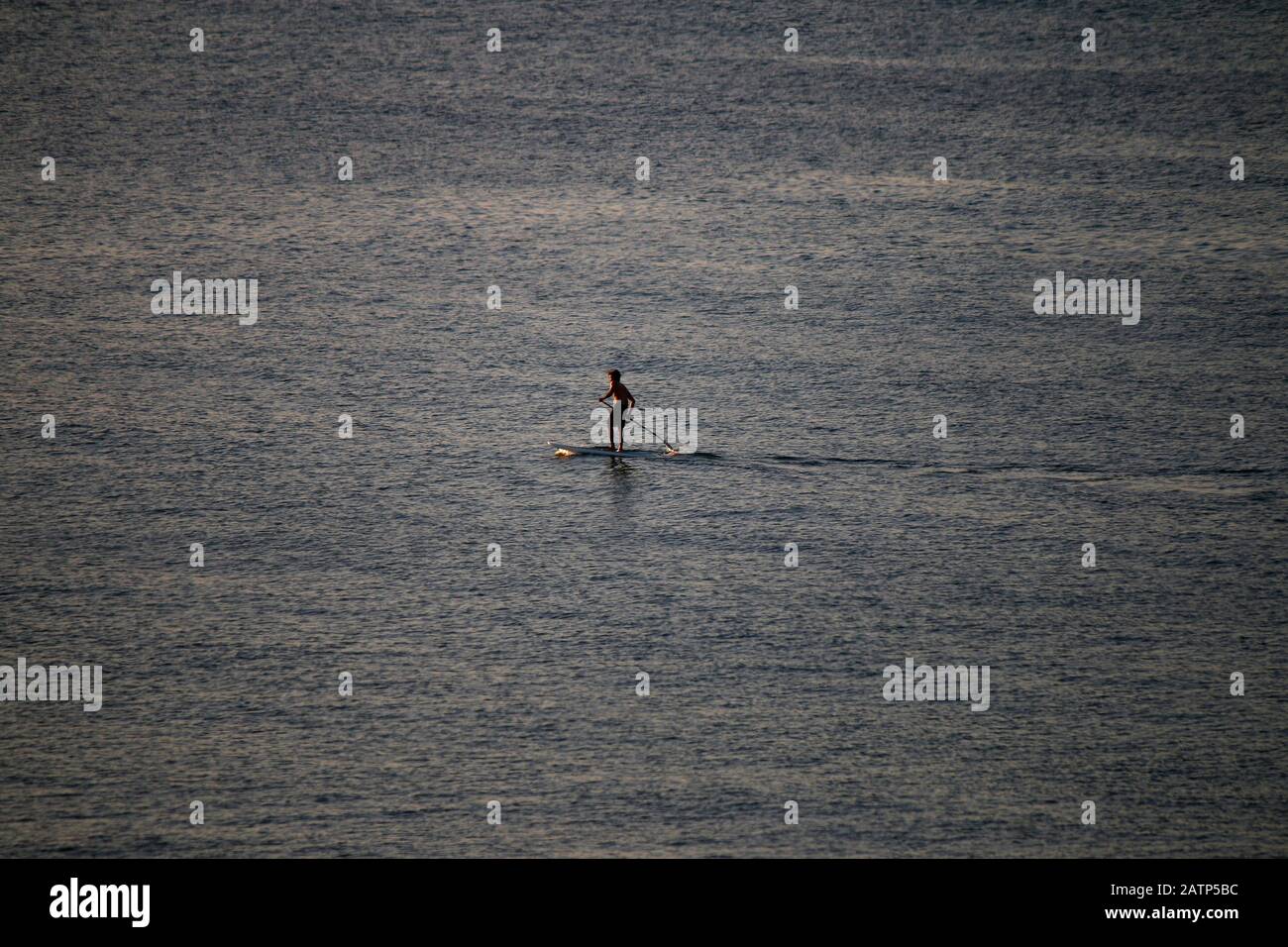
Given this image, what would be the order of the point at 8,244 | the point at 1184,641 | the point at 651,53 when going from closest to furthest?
the point at 1184,641 → the point at 8,244 → the point at 651,53

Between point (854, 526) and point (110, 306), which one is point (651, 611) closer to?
point (854, 526)

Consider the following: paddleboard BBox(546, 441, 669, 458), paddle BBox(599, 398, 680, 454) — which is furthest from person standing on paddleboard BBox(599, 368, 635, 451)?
paddle BBox(599, 398, 680, 454)

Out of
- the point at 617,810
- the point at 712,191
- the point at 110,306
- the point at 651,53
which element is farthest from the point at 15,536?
the point at 651,53

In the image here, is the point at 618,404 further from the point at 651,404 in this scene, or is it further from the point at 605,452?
the point at 651,404

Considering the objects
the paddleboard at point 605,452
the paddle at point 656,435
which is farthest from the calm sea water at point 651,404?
the paddle at point 656,435

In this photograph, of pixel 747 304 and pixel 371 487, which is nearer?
pixel 371 487

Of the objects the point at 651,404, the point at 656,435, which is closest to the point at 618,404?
the point at 656,435
